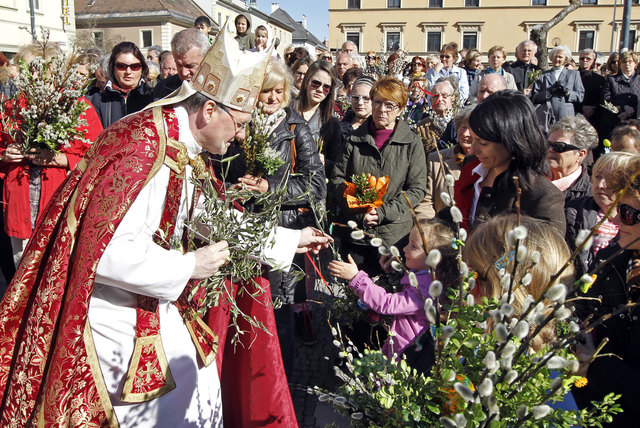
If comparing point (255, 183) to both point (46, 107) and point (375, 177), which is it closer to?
point (375, 177)

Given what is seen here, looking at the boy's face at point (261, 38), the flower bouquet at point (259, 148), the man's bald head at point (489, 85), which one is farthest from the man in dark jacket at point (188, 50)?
the boy's face at point (261, 38)

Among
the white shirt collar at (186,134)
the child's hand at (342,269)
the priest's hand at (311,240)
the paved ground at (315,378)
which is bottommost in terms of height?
the paved ground at (315,378)

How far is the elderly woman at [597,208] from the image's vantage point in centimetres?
292

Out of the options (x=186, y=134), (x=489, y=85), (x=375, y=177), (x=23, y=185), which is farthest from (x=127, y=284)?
(x=489, y=85)

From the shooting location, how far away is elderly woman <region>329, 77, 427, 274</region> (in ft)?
13.3

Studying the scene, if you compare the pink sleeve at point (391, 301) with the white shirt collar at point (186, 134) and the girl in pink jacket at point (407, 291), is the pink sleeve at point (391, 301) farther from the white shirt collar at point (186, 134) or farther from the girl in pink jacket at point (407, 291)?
the white shirt collar at point (186, 134)

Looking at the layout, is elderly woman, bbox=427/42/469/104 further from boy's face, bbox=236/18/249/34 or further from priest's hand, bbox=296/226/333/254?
priest's hand, bbox=296/226/333/254

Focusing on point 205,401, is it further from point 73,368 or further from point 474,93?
point 474,93

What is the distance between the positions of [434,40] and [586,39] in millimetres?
13364

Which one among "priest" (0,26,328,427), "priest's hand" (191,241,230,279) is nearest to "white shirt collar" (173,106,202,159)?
"priest" (0,26,328,427)

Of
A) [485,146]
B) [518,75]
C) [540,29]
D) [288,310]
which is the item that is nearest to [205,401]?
[288,310]

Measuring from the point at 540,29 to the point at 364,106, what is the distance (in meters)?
5.69

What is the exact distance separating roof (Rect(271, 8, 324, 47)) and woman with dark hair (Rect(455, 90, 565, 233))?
7755cm

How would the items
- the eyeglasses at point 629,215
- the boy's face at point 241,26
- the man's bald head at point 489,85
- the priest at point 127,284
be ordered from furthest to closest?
the boy's face at point 241,26
the man's bald head at point 489,85
the eyeglasses at point 629,215
the priest at point 127,284
